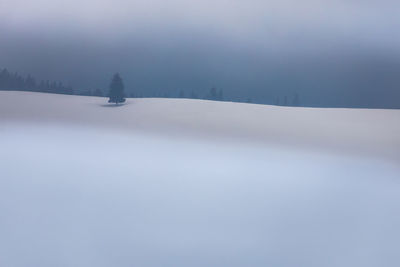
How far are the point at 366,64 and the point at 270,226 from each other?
40 cm

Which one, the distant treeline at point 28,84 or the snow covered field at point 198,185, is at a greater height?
the distant treeline at point 28,84

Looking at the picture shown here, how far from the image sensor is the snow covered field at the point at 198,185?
2.24 ft

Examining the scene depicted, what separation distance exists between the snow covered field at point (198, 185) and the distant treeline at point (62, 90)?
0.02 meters

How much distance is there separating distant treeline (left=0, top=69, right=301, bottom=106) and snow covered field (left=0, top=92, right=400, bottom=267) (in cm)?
2

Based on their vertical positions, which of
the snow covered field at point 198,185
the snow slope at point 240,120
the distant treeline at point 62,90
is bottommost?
the snow covered field at point 198,185

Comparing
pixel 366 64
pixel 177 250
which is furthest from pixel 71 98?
pixel 366 64

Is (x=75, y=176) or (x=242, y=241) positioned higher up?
(x=75, y=176)

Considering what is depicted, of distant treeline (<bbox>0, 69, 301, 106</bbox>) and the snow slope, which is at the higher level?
distant treeline (<bbox>0, 69, 301, 106</bbox>)

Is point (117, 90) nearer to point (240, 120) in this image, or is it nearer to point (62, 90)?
point (62, 90)

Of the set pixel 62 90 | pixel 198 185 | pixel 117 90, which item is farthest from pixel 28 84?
pixel 198 185

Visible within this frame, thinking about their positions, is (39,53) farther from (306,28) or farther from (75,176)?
(306,28)

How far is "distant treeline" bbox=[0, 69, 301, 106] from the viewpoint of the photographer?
73 cm

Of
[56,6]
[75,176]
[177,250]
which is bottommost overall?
[177,250]

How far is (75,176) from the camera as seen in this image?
727 mm
